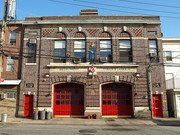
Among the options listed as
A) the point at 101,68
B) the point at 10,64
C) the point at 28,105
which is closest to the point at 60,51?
the point at 101,68

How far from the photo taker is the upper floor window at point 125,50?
25.6 meters

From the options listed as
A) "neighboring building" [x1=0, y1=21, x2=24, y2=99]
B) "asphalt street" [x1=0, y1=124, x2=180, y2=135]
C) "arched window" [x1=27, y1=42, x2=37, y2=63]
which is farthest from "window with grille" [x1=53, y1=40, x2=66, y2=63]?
"asphalt street" [x1=0, y1=124, x2=180, y2=135]

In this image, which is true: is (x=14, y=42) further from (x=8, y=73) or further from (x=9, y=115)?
(x=9, y=115)

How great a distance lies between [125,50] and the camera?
25812 millimetres

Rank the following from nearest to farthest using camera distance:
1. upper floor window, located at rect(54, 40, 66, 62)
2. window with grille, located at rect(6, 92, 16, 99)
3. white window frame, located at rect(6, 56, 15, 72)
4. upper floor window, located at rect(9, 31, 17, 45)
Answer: window with grille, located at rect(6, 92, 16, 99) → upper floor window, located at rect(54, 40, 66, 62) → white window frame, located at rect(6, 56, 15, 72) → upper floor window, located at rect(9, 31, 17, 45)

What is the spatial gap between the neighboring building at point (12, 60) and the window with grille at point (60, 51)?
390 cm

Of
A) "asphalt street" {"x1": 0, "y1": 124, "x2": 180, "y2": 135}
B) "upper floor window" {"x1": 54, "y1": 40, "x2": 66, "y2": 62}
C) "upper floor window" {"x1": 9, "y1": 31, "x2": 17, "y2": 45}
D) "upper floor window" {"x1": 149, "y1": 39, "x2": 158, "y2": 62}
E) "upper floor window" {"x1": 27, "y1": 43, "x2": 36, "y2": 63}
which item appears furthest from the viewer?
"upper floor window" {"x1": 9, "y1": 31, "x2": 17, "y2": 45}

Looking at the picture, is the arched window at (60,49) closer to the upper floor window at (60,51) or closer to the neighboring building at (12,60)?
the upper floor window at (60,51)

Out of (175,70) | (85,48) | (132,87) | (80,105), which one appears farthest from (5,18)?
(175,70)

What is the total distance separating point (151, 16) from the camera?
87.2ft

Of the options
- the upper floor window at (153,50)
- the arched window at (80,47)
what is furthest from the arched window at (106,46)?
the upper floor window at (153,50)

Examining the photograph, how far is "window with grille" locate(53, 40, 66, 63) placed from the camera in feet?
84.2

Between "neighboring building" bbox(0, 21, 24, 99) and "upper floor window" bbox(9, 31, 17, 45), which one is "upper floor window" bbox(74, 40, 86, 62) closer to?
"neighboring building" bbox(0, 21, 24, 99)

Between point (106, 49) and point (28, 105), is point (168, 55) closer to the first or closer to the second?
point (106, 49)
